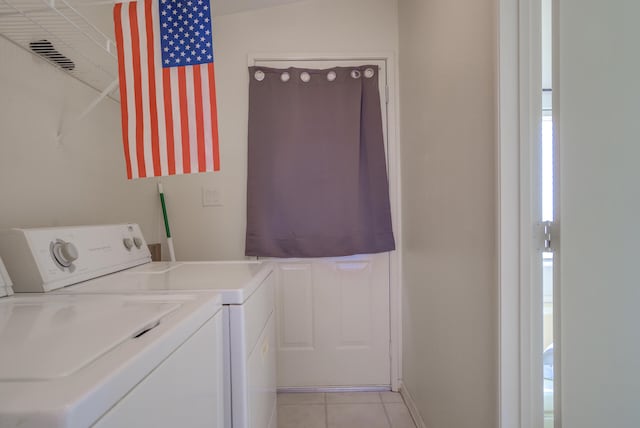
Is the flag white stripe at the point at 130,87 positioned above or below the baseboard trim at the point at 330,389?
above

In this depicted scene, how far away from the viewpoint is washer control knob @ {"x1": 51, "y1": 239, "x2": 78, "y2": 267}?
949mm

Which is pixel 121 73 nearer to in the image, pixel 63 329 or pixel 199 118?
pixel 199 118

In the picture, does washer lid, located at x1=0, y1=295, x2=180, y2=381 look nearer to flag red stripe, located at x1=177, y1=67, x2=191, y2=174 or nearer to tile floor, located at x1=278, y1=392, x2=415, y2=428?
flag red stripe, located at x1=177, y1=67, x2=191, y2=174

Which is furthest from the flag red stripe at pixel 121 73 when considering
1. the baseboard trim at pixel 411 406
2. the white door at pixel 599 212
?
the baseboard trim at pixel 411 406

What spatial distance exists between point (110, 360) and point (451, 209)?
122cm

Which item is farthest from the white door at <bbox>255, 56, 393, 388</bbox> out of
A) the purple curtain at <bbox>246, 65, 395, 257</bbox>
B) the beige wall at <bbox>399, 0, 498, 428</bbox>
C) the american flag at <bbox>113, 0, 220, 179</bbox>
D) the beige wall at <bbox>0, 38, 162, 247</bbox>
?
the beige wall at <bbox>0, 38, 162, 247</bbox>

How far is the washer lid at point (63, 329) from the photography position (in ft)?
1.36

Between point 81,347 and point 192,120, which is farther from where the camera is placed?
point 192,120

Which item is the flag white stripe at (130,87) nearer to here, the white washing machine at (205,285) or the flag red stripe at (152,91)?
the flag red stripe at (152,91)

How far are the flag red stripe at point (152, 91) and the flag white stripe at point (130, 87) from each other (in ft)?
0.22

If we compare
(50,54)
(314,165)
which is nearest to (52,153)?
(50,54)

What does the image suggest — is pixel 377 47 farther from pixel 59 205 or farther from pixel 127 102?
pixel 59 205

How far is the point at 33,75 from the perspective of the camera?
3.69 ft

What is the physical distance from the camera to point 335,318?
2016 mm
